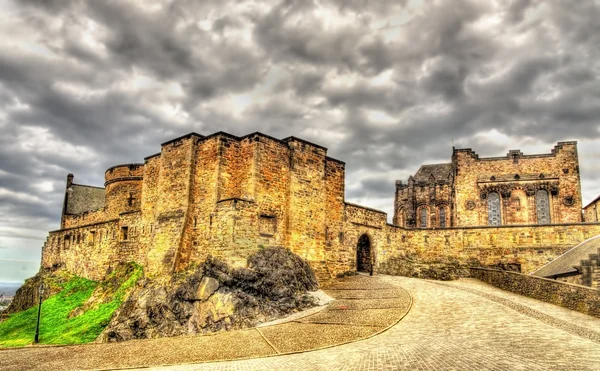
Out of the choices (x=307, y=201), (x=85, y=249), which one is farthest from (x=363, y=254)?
(x=85, y=249)

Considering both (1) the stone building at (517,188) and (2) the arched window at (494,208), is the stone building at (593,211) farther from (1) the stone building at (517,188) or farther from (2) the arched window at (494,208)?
(2) the arched window at (494,208)

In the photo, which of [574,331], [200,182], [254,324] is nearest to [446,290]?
[574,331]

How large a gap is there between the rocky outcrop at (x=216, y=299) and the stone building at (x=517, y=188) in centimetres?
2067

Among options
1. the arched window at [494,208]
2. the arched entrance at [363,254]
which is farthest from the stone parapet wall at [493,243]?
the arched window at [494,208]

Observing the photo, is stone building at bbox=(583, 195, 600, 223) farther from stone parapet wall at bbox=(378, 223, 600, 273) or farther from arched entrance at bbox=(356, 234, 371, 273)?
arched entrance at bbox=(356, 234, 371, 273)

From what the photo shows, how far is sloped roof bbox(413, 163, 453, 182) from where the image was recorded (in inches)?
1790

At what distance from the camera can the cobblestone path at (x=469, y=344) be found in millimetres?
9195

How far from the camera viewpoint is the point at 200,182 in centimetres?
2131

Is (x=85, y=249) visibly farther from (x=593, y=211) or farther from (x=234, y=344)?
(x=593, y=211)

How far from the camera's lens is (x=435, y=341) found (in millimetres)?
11320

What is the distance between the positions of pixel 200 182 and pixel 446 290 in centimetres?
1302

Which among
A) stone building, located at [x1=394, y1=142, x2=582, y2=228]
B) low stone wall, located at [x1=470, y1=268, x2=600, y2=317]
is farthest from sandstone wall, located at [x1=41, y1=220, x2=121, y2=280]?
stone building, located at [x1=394, y1=142, x2=582, y2=228]

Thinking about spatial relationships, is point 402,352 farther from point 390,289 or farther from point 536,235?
point 536,235

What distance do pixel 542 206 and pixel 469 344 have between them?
28.8 metres
